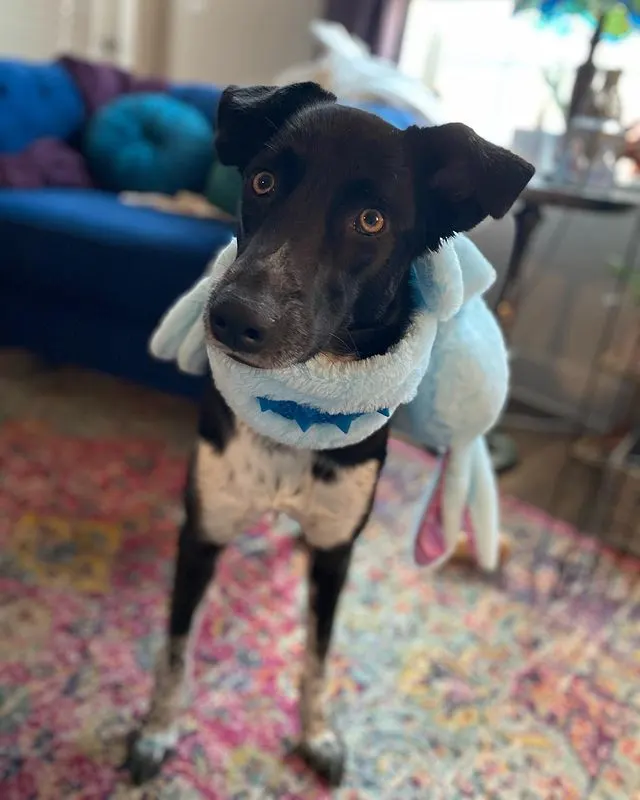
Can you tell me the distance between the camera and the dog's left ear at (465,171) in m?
0.81

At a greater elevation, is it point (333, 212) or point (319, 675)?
point (333, 212)

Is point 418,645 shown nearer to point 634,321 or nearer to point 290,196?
point 290,196

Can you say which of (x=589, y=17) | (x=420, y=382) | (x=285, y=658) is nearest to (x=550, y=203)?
(x=589, y=17)

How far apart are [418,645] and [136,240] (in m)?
1.21

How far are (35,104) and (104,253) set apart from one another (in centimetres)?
82

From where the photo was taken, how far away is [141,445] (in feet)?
6.79

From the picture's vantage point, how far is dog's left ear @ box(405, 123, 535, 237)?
2.65 ft

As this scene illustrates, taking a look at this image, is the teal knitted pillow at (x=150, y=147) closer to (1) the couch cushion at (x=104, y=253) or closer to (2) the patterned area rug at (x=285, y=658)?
(1) the couch cushion at (x=104, y=253)

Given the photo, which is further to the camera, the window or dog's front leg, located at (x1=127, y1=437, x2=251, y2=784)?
the window

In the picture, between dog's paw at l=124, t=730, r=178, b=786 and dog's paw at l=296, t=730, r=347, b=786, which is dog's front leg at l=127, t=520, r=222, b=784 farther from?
dog's paw at l=296, t=730, r=347, b=786

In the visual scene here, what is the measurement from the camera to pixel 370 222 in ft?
2.66

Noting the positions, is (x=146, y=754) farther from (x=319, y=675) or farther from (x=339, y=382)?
(x=339, y=382)

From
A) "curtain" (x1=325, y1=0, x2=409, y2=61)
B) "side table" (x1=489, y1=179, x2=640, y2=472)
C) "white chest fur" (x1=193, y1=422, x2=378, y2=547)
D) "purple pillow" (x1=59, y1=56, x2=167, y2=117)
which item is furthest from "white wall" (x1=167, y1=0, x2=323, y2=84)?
"white chest fur" (x1=193, y1=422, x2=378, y2=547)

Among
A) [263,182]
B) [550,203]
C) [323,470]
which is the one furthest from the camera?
[550,203]
